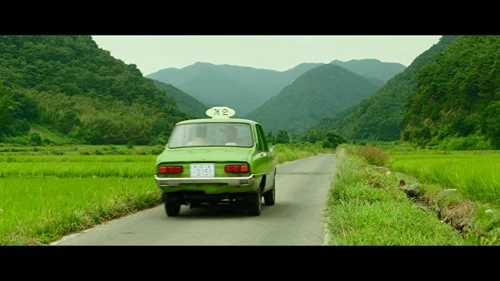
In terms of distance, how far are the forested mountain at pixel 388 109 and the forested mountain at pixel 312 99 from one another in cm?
1570

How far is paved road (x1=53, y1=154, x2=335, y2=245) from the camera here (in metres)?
9.12

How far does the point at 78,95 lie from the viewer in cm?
8350

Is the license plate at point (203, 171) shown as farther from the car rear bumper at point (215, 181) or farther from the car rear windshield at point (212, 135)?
the car rear windshield at point (212, 135)

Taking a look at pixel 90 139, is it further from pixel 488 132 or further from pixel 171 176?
pixel 171 176

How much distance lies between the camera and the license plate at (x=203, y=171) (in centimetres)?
1142

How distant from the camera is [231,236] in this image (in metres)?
9.52

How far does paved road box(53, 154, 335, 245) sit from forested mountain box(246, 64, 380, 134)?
11055 centimetres

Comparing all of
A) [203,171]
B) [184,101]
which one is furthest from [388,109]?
[203,171]

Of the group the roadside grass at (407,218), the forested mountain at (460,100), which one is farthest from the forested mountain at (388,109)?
the roadside grass at (407,218)

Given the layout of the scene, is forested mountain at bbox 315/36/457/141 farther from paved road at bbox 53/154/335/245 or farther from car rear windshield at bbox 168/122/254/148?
car rear windshield at bbox 168/122/254/148

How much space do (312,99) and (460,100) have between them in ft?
270

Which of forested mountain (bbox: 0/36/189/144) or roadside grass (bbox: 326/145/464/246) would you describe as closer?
roadside grass (bbox: 326/145/464/246)

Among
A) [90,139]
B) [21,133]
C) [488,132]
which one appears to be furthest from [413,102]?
[21,133]

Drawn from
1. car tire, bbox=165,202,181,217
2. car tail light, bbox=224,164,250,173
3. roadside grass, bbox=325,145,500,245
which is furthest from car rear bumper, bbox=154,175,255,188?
roadside grass, bbox=325,145,500,245
